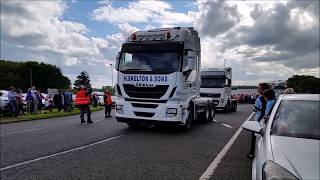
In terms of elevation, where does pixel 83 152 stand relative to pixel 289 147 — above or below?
below

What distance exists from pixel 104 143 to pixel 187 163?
11.4ft

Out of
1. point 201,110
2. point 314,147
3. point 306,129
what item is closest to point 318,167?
point 314,147

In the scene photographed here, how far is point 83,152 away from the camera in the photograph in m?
9.34

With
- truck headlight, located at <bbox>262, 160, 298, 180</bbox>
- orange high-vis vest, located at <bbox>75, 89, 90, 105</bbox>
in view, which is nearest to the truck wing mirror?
orange high-vis vest, located at <bbox>75, 89, 90, 105</bbox>

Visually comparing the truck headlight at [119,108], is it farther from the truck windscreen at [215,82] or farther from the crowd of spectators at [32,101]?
the truck windscreen at [215,82]

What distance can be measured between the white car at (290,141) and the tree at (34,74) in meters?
100

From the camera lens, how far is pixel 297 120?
198 inches

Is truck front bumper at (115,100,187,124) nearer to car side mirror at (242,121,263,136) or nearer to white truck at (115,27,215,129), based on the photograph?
white truck at (115,27,215,129)

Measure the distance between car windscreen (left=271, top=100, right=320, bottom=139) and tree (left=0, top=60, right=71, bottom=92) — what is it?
10033 centimetres

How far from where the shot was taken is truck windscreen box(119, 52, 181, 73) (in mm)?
13367

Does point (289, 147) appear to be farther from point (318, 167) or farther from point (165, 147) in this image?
point (165, 147)

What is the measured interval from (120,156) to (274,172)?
5.54 m

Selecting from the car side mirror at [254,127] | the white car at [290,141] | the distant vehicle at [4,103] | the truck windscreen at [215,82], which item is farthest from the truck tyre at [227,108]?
the car side mirror at [254,127]

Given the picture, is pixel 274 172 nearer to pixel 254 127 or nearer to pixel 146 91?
pixel 254 127
